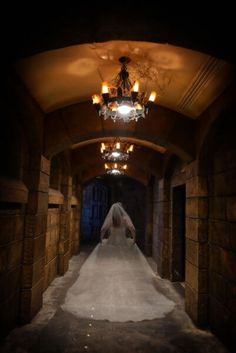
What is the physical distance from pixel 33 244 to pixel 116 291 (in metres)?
2.91

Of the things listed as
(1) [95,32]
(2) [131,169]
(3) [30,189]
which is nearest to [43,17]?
(1) [95,32]

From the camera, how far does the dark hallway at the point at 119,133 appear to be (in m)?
3.18

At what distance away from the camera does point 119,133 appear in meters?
6.14

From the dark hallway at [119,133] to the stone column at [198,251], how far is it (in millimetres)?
19

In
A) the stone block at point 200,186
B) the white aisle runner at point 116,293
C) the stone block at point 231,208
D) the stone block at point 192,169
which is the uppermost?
the stone block at point 192,169

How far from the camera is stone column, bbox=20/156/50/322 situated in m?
5.12

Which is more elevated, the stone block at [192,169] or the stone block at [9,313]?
the stone block at [192,169]

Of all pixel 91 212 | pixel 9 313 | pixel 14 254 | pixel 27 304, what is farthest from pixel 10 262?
pixel 91 212

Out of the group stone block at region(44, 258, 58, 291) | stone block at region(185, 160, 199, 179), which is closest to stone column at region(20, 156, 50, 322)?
stone block at region(44, 258, 58, 291)

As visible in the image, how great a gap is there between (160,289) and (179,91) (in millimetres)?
5088

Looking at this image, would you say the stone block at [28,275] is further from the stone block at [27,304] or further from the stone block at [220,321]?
the stone block at [220,321]

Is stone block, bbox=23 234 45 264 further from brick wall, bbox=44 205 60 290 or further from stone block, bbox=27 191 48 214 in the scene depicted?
brick wall, bbox=44 205 60 290

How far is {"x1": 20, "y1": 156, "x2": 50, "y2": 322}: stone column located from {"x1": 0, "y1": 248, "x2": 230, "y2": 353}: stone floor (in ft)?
1.11

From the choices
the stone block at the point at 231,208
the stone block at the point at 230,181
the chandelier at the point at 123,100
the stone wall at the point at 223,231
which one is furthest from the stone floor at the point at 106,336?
the chandelier at the point at 123,100
